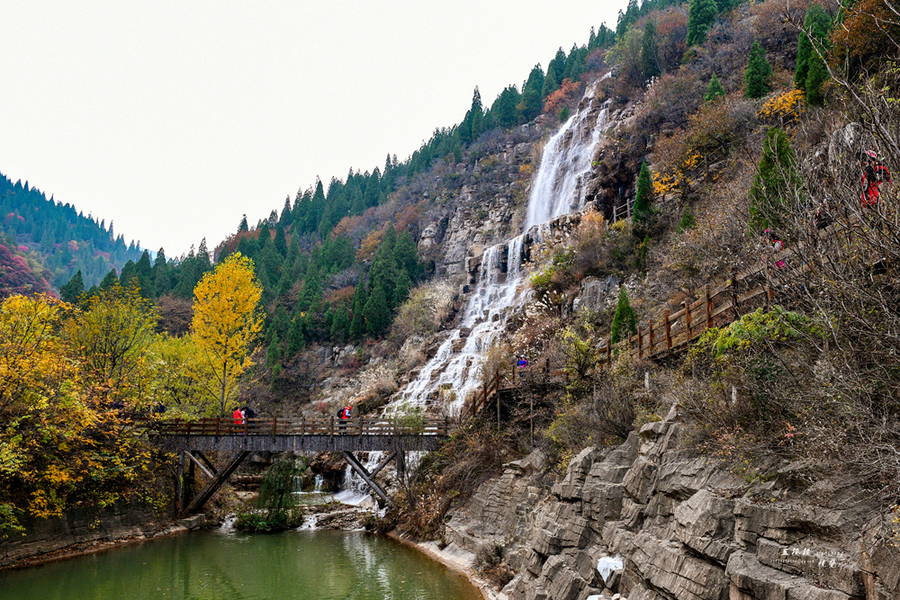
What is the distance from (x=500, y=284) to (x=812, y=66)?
82.9 ft

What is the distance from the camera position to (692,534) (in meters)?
7.62

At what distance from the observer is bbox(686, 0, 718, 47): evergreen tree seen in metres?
41.4

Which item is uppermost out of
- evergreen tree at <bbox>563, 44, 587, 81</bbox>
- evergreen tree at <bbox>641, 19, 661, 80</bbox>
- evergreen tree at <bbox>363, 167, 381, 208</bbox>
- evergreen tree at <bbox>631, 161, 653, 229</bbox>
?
evergreen tree at <bbox>563, 44, 587, 81</bbox>

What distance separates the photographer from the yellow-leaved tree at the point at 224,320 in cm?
2819

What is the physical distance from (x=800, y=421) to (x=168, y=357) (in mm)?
30156

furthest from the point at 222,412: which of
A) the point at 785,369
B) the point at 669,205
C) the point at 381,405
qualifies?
the point at 785,369

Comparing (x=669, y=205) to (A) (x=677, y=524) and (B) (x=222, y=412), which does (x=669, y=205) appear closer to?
(A) (x=677, y=524)

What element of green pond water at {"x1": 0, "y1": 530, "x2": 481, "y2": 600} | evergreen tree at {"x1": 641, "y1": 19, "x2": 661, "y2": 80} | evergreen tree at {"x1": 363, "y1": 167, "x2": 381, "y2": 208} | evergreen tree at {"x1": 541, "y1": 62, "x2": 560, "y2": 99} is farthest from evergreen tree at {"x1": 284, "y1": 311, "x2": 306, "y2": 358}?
evergreen tree at {"x1": 541, "y1": 62, "x2": 560, "y2": 99}

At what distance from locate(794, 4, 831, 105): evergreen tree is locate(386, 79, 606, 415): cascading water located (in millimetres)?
17228

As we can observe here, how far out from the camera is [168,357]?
98.5 ft

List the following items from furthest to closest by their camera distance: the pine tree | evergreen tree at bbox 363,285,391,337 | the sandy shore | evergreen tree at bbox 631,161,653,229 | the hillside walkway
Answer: the pine tree → evergreen tree at bbox 363,285,391,337 → evergreen tree at bbox 631,161,653,229 → the sandy shore → the hillside walkway

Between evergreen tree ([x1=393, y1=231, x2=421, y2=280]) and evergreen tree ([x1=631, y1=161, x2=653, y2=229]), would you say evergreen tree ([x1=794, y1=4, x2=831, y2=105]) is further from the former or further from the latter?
evergreen tree ([x1=393, y1=231, x2=421, y2=280])

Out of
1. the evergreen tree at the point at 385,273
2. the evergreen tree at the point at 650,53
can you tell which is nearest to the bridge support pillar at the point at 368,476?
the evergreen tree at the point at 385,273

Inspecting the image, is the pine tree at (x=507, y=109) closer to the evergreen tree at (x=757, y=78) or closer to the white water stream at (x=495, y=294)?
the white water stream at (x=495, y=294)
